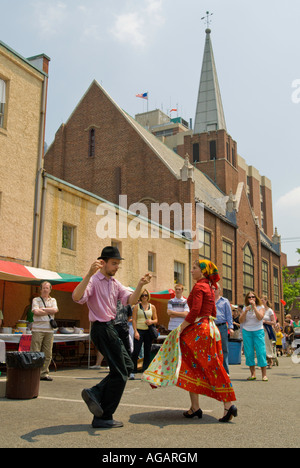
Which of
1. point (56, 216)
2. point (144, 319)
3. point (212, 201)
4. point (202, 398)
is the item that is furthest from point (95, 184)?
point (202, 398)

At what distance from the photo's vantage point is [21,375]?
694 centimetres

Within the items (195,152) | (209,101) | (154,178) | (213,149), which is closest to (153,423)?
(154,178)

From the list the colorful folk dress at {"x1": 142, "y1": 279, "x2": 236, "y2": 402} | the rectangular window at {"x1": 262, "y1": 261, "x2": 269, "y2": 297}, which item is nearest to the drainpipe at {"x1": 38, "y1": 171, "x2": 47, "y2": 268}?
the colorful folk dress at {"x1": 142, "y1": 279, "x2": 236, "y2": 402}

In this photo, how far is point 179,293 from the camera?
10.1 meters

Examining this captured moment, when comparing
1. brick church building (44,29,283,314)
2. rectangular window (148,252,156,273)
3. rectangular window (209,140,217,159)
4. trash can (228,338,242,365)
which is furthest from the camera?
→ rectangular window (209,140,217,159)

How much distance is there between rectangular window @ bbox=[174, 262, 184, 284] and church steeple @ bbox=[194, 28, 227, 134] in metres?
29.5

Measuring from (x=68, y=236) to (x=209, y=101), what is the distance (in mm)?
41903

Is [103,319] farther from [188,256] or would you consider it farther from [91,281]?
[188,256]

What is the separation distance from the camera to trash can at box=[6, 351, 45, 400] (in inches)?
269

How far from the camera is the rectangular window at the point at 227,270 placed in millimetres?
35844

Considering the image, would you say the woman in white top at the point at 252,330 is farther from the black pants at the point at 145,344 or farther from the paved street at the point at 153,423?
the black pants at the point at 145,344

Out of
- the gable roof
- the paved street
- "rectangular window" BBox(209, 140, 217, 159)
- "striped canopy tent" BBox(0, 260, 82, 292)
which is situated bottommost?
the paved street

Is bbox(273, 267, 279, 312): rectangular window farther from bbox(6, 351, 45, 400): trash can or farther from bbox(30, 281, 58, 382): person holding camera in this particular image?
bbox(6, 351, 45, 400): trash can

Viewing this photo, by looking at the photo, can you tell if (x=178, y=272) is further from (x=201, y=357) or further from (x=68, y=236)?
(x=201, y=357)
